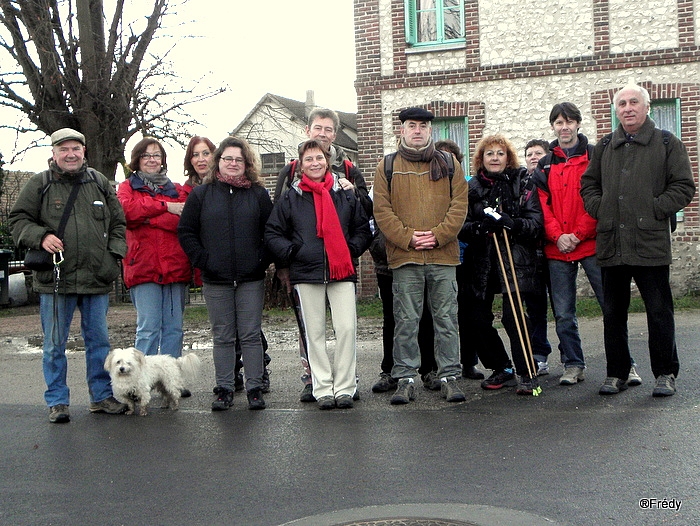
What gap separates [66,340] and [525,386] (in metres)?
3.74

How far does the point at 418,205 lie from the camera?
23.0 feet

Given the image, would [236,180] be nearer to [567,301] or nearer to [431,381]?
[431,381]

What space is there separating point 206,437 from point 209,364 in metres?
3.61

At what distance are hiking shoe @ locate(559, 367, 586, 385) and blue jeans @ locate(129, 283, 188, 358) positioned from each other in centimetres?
334

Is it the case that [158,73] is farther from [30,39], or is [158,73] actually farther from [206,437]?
[206,437]

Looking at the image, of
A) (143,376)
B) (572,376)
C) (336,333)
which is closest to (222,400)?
(143,376)

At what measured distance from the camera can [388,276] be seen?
756 centimetres

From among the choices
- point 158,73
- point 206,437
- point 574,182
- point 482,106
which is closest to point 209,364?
point 206,437

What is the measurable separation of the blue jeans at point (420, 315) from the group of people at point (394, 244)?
0.05 feet

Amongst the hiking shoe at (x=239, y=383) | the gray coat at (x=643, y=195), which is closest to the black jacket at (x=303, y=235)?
the hiking shoe at (x=239, y=383)

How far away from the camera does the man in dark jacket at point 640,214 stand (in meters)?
6.61

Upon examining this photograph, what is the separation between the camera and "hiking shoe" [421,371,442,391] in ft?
24.2

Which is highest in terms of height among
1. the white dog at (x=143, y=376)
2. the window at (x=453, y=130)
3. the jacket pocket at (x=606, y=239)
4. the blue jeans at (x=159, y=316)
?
the window at (x=453, y=130)

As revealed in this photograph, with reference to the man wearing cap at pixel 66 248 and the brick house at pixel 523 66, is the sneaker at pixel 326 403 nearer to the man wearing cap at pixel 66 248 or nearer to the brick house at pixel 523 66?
the man wearing cap at pixel 66 248
